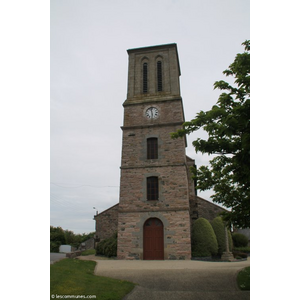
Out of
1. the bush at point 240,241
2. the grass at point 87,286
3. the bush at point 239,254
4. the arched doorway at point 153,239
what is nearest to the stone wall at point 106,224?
the arched doorway at point 153,239

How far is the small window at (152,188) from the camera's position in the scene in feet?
57.6

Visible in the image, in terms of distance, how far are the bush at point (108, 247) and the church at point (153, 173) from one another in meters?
0.81

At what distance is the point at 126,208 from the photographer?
17.4 meters

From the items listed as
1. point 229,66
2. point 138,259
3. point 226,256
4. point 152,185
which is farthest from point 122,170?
point 229,66

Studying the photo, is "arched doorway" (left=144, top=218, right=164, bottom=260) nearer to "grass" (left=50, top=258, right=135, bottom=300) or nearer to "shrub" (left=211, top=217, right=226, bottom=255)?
"shrub" (left=211, top=217, right=226, bottom=255)

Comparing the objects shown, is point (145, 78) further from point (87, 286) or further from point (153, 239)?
point (87, 286)

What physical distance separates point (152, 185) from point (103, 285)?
1002 cm

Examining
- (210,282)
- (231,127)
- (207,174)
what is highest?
(231,127)

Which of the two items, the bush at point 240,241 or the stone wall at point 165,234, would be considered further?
the bush at point 240,241

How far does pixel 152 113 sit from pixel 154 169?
14.3 feet

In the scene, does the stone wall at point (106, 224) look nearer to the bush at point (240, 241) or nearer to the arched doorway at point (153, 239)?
the arched doorway at point (153, 239)

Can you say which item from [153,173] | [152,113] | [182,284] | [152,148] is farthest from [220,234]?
[182,284]

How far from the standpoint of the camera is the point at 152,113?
19609 mm
